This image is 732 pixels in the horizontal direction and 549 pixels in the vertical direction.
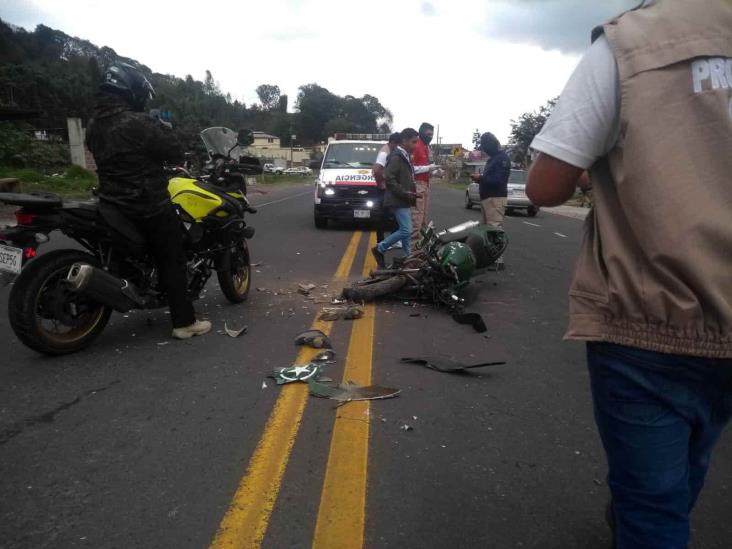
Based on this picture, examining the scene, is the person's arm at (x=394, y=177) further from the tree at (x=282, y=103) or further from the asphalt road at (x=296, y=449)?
the tree at (x=282, y=103)

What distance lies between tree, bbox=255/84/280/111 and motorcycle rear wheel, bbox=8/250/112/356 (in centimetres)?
17196

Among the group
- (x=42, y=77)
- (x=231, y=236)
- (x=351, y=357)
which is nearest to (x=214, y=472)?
(x=351, y=357)

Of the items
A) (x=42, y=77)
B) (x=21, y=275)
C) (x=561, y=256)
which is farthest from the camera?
(x=42, y=77)

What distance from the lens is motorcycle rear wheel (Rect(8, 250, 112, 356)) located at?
12.0 feet

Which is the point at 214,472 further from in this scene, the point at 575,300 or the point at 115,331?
the point at 115,331

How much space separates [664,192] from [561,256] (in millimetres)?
8828

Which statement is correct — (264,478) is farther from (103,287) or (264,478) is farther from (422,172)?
(422,172)

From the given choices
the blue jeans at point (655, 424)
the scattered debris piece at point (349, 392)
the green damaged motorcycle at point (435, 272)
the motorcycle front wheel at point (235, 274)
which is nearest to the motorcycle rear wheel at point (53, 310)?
the motorcycle front wheel at point (235, 274)

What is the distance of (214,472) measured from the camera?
8.38ft

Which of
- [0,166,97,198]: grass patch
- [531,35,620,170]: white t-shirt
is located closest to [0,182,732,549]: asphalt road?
[531,35,620,170]: white t-shirt

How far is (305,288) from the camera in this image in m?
6.27

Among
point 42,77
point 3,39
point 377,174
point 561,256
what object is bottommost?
point 561,256

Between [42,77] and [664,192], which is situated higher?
[42,77]

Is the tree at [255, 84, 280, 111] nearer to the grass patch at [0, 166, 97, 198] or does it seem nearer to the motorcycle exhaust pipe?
the grass patch at [0, 166, 97, 198]
